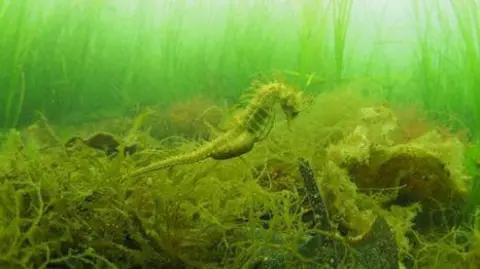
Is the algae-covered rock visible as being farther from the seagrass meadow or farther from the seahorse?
the seahorse

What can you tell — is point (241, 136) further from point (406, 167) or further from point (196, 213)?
point (406, 167)

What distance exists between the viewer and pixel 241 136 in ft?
7.95

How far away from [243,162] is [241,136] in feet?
1.83

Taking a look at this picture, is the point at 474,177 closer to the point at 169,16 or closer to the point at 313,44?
the point at 313,44

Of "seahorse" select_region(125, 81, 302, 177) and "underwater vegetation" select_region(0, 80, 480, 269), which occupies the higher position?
"seahorse" select_region(125, 81, 302, 177)

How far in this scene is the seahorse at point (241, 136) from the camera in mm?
2408

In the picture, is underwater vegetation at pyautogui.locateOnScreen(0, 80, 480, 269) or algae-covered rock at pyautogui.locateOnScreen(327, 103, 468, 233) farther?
algae-covered rock at pyautogui.locateOnScreen(327, 103, 468, 233)

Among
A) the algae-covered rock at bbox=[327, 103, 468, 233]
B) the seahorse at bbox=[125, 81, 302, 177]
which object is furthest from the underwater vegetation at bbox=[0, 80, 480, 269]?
the algae-covered rock at bbox=[327, 103, 468, 233]

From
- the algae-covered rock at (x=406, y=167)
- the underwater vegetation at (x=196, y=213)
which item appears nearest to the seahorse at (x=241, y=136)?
the underwater vegetation at (x=196, y=213)

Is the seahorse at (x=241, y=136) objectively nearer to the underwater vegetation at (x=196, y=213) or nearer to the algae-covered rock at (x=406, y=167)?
the underwater vegetation at (x=196, y=213)

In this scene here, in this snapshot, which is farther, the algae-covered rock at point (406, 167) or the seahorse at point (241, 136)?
the algae-covered rock at point (406, 167)

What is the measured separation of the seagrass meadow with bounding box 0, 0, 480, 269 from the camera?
2387mm

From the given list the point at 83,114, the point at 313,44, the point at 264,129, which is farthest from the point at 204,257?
the point at 83,114

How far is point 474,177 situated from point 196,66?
4343 millimetres
